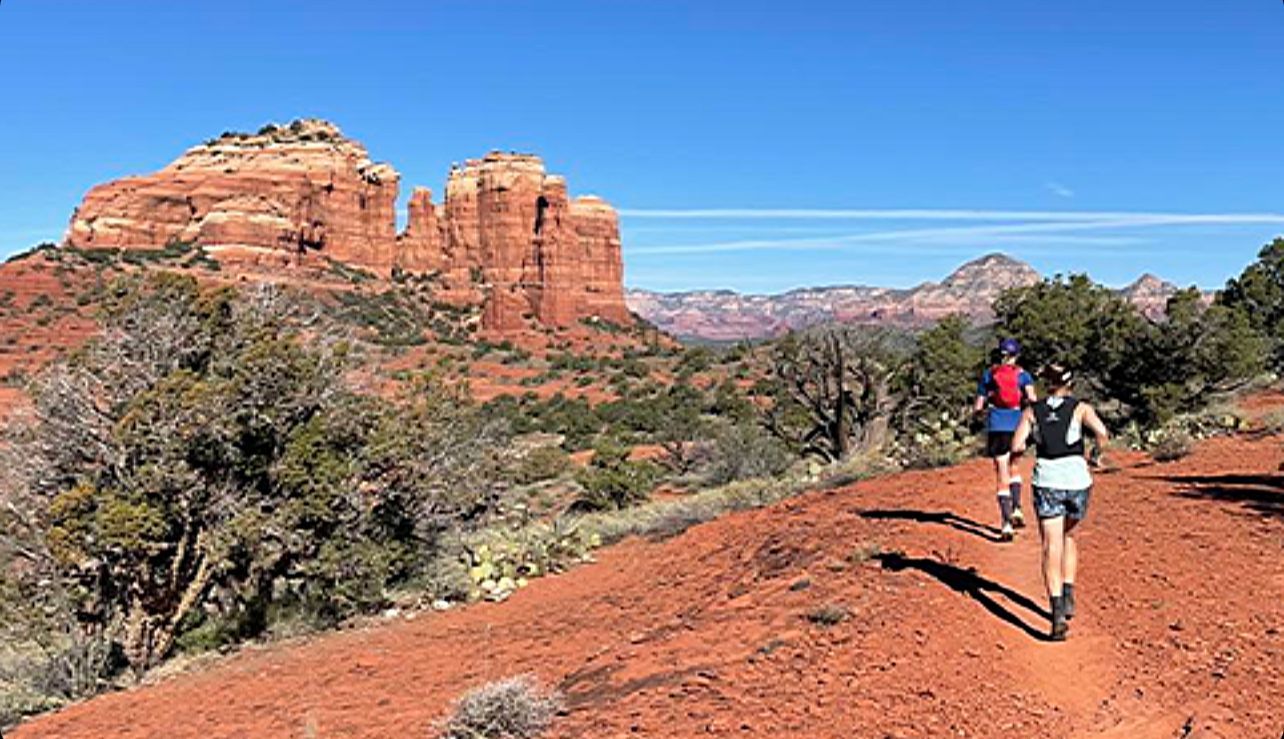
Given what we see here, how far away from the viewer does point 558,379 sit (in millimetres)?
62875

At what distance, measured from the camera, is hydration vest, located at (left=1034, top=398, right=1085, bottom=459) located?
600 centimetres

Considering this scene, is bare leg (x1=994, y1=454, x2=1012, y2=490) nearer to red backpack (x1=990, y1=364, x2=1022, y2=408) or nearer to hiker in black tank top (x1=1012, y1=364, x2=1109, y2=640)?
red backpack (x1=990, y1=364, x2=1022, y2=408)

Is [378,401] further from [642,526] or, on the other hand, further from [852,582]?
[852,582]

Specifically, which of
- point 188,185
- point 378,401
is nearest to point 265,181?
point 188,185

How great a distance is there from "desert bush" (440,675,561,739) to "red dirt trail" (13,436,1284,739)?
0.56 ft

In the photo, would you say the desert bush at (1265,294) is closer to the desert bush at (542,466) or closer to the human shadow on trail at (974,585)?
the desert bush at (542,466)

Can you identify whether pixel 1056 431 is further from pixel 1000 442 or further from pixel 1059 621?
pixel 1000 442

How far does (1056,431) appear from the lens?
19.7ft

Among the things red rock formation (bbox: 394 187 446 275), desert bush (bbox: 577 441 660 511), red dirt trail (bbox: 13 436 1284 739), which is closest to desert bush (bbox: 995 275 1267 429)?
desert bush (bbox: 577 441 660 511)

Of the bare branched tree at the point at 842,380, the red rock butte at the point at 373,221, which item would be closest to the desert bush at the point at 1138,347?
the bare branched tree at the point at 842,380

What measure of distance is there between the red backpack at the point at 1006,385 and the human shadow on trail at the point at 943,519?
113cm

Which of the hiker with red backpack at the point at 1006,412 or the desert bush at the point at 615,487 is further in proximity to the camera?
the desert bush at the point at 615,487

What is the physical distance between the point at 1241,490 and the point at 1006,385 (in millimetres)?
3246

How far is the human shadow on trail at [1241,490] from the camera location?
868cm
